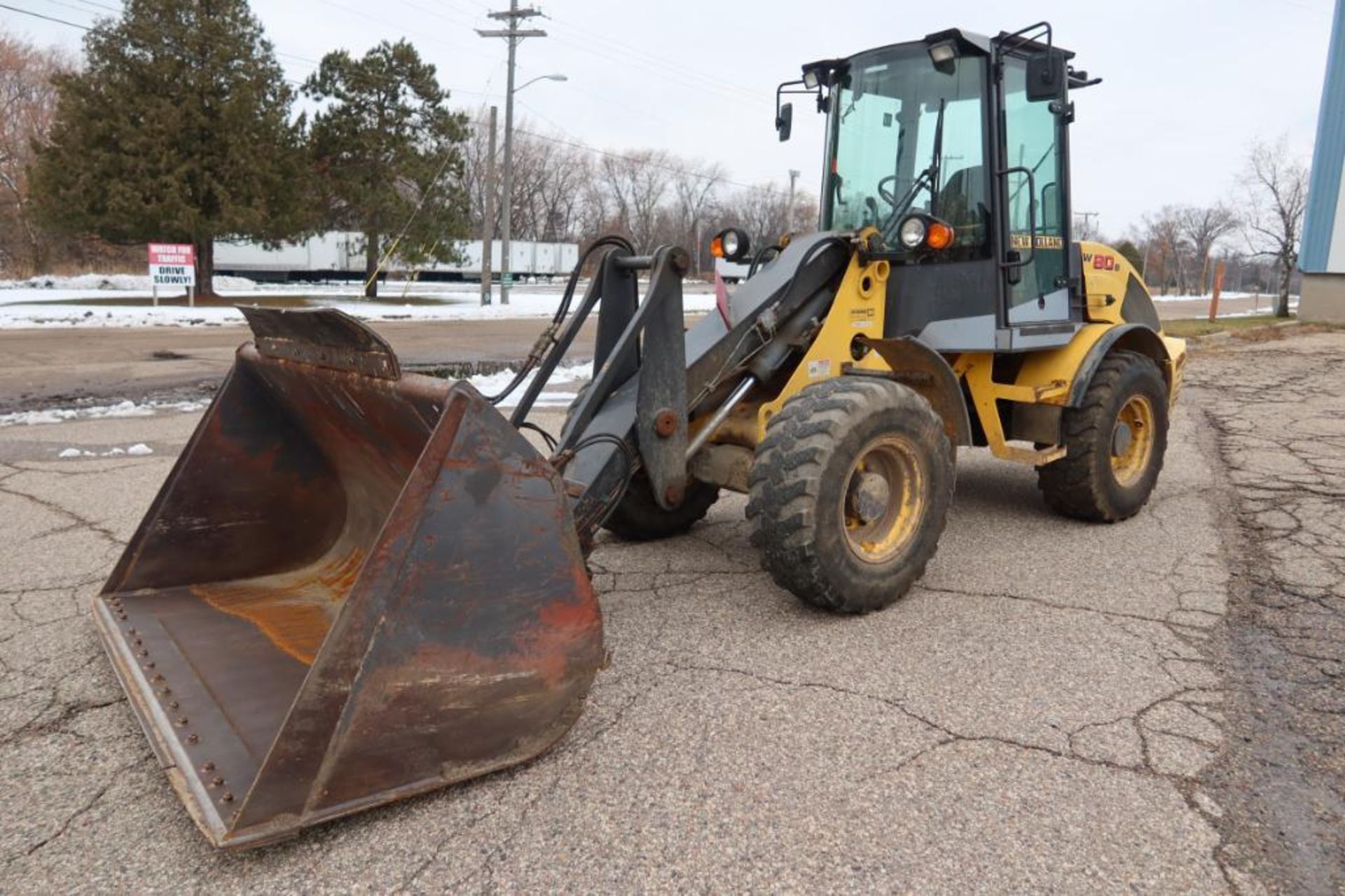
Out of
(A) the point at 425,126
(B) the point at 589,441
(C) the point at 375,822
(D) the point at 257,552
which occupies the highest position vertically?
(A) the point at 425,126

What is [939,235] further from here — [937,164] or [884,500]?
[884,500]

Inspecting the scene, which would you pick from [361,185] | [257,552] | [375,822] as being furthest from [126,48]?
[375,822]

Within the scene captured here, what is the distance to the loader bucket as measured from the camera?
97.4 inches

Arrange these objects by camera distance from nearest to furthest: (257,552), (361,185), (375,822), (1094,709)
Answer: (375,822) → (1094,709) → (257,552) → (361,185)

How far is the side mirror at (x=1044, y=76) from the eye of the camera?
433 centimetres

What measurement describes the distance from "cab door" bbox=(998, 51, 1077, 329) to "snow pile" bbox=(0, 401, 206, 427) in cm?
778

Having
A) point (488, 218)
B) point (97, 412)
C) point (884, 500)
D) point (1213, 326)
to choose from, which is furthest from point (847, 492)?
point (488, 218)

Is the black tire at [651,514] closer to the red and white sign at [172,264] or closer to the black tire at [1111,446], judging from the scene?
the black tire at [1111,446]

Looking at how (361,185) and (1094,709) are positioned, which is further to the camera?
(361,185)

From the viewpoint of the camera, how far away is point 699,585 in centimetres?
455

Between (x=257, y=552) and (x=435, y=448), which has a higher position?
(x=435, y=448)

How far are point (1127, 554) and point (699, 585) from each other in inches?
97.3

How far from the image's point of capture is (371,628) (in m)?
2.53

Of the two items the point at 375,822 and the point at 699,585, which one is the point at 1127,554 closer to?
the point at 699,585
